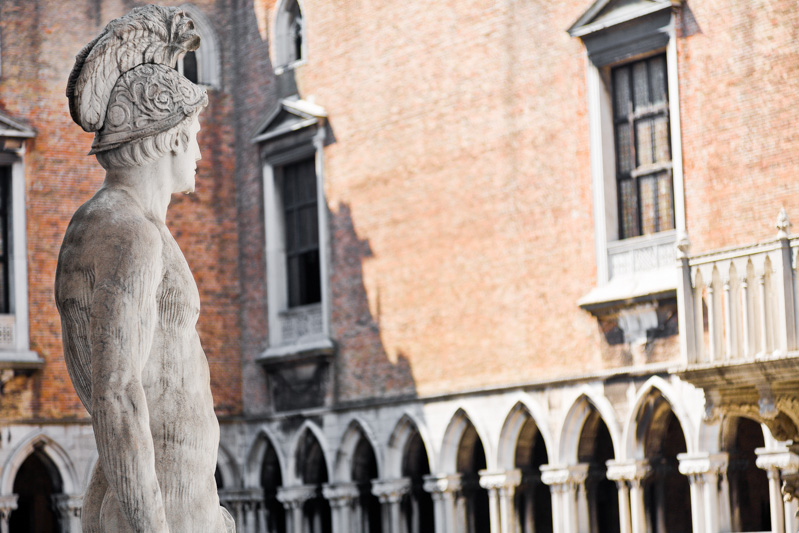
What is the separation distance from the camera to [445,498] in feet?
57.3

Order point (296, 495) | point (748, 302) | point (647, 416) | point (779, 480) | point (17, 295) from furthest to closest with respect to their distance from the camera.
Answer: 1. point (296, 495)
2. point (17, 295)
3. point (647, 416)
4. point (779, 480)
5. point (748, 302)

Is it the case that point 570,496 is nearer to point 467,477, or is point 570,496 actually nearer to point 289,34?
point 467,477

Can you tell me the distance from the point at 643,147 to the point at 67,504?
8425 mm

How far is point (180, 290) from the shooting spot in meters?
3.34

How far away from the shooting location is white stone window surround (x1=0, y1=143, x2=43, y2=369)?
18.5m

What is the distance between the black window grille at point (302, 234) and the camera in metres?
19.4

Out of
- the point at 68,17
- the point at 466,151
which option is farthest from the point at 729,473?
the point at 68,17

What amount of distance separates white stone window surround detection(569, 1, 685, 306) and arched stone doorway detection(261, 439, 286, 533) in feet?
20.1

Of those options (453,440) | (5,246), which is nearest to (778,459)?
(453,440)

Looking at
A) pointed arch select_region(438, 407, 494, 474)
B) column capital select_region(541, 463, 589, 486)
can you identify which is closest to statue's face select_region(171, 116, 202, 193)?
column capital select_region(541, 463, 589, 486)

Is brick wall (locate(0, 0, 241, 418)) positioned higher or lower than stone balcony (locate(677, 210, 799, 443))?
higher

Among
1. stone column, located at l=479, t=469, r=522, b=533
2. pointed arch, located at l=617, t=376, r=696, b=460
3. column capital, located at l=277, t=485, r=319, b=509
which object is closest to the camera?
pointed arch, located at l=617, t=376, r=696, b=460

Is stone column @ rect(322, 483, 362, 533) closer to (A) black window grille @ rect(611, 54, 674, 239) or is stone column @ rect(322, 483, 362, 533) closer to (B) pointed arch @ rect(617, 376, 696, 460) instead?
(B) pointed arch @ rect(617, 376, 696, 460)

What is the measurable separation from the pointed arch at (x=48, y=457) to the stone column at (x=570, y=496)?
20.3 feet
